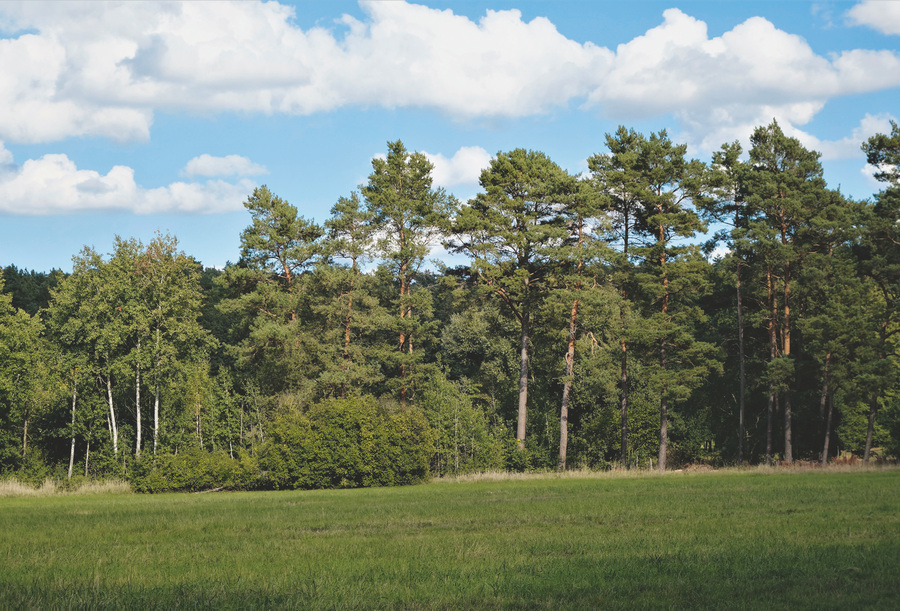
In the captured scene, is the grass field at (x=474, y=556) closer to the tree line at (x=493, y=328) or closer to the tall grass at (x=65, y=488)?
the tall grass at (x=65, y=488)

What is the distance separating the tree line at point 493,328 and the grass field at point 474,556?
18.6 meters

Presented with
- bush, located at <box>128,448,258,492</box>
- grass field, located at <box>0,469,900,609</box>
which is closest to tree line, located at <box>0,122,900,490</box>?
bush, located at <box>128,448,258,492</box>

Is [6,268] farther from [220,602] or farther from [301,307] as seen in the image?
[220,602]

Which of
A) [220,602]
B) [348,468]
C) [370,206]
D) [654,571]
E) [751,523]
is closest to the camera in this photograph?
[220,602]

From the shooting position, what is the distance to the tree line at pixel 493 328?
39219 millimetres

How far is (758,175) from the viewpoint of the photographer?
138 ft

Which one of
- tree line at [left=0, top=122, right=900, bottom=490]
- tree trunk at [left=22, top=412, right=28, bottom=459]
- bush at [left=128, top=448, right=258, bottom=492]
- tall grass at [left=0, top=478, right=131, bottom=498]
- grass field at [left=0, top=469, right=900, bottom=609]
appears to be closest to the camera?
grass field at [left=0, top=469, right=900, bottom=609]

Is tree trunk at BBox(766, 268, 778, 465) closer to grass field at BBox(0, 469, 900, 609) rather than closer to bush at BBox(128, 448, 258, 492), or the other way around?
grass field at BBox(0, 469, 900, 609)

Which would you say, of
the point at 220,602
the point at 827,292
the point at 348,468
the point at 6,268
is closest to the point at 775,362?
the point at 827,292

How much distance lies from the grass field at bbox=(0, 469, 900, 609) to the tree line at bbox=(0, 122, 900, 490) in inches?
733

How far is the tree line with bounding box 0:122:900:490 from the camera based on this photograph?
39.2 meters

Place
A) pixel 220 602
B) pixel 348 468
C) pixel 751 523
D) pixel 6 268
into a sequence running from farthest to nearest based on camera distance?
1. pixel 6 268
2. pixel 348 468
3. pixel 751 523
4. pixel 220 602

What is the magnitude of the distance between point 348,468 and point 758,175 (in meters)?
27.1

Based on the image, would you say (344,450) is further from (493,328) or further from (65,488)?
(493,328)
